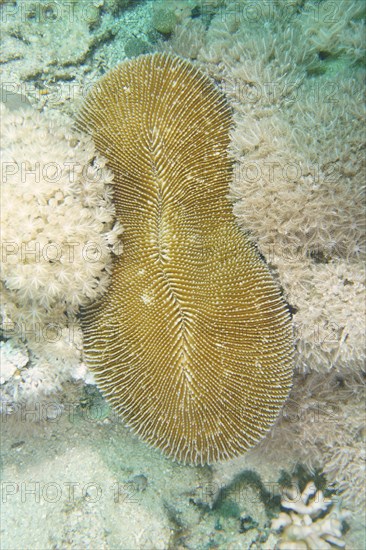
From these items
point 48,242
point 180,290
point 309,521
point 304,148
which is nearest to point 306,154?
point 304,148

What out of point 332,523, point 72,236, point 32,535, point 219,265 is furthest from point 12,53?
point 332,523

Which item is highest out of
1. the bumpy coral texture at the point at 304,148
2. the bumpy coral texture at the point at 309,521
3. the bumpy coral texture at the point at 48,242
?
the bumpy coral texture at the point at 304,148

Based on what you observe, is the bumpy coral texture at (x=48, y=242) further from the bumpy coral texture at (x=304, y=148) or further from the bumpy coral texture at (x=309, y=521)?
the bumpy coral texture at (x=309, y=521)

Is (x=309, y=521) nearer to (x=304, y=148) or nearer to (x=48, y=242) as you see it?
(x=304, y=148)

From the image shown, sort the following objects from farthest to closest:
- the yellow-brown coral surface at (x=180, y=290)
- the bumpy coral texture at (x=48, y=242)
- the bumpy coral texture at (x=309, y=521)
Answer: the bumpy coral texture at (x=309, y=521), the yellow-brown coral surface at (x=180, y=290), the bumpy coral texture at (x=48, y=242)

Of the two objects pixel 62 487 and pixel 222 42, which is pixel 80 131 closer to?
pixel 222 42

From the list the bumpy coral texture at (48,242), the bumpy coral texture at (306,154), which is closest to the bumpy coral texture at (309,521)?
the bumpy coral texture at (306,154)

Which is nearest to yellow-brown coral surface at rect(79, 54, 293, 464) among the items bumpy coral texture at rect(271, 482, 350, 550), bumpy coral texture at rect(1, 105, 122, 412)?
bumpy coral texture at rect(1, 105, 122, 412)

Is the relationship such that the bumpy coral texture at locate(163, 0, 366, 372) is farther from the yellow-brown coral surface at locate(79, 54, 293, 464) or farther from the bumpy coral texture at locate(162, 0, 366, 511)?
the yellow-brown coral surface at locate(79, 54, 293, 464)
